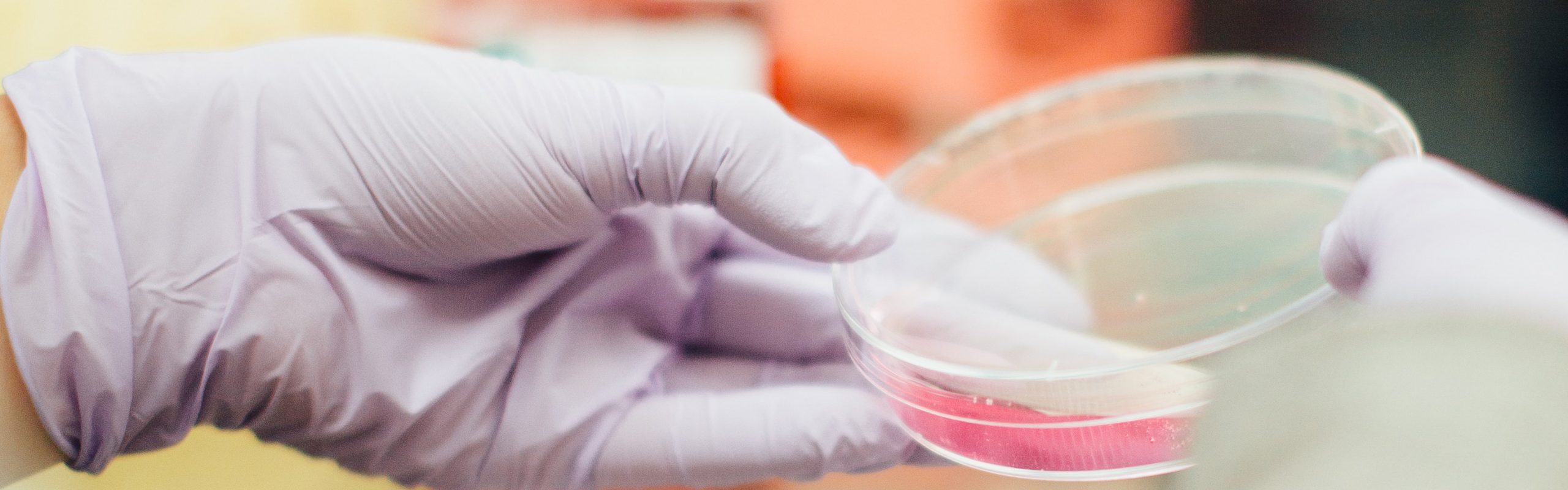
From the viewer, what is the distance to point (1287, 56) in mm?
1188

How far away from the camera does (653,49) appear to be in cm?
147

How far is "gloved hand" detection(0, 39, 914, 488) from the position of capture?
0.63 meters

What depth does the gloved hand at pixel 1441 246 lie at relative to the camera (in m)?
0.42

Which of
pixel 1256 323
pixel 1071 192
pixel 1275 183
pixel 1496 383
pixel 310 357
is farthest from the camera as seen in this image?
pixel 1071 192

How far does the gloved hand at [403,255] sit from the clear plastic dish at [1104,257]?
0.13 metres

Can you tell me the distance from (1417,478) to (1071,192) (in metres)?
0.85

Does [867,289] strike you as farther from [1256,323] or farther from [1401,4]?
[1401,4]

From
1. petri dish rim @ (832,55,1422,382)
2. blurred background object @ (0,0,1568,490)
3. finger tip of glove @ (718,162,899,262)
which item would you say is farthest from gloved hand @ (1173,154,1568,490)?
blurred background object @ (0,0,1568,490)

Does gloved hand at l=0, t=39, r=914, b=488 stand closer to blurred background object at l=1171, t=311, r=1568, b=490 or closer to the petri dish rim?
the petri dish rim

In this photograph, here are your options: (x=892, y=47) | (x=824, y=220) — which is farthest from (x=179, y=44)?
(x=892, y=47)

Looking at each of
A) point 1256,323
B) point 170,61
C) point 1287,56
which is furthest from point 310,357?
point 1287,56

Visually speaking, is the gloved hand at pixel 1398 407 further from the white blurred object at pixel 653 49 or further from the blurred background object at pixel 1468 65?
the white blurred object at pixel 653 49

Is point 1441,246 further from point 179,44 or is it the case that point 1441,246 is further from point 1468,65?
point 179,44

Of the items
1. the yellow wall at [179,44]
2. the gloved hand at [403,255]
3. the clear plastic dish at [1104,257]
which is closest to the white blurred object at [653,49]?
the yellow wall at [179,44]
